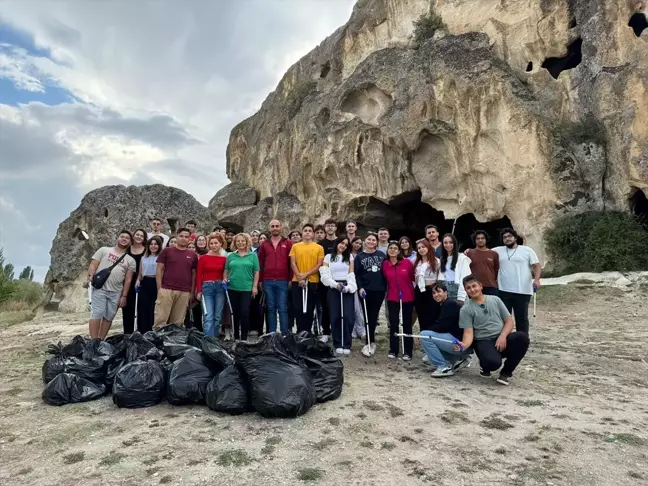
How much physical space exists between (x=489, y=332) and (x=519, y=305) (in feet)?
5.30

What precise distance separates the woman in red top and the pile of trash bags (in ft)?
4.27

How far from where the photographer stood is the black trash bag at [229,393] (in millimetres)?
4078

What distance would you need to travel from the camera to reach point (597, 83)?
559 inches

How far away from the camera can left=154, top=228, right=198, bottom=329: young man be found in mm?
6496

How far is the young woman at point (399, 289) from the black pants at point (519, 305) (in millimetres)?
1398

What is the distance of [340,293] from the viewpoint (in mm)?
6422

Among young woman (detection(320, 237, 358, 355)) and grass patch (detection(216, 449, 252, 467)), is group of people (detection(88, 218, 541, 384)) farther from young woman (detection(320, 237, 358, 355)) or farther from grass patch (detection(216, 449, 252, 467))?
grass patch (detection(216, 449, 252, 467))

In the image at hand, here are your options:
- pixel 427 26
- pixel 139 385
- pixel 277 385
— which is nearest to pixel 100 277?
pixel 139 385

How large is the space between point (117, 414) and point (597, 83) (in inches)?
615

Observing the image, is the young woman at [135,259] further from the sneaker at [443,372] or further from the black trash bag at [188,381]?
the sneaker at [443,372]

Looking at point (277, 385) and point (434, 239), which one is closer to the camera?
point (277, 385)

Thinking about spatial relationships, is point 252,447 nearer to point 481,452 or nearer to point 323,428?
point 323,428

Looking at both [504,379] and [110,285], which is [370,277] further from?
[110,285]

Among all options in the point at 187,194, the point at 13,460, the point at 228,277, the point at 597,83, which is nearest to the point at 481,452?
the point at 13,460
